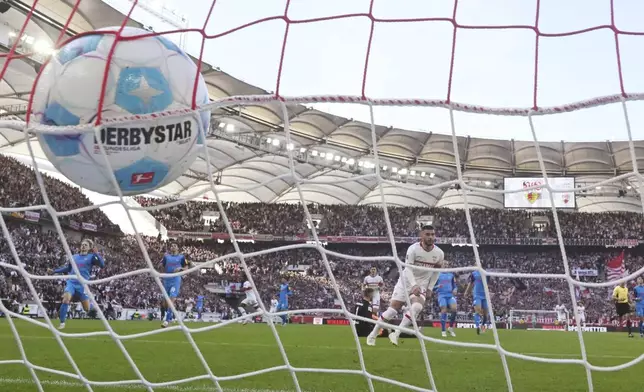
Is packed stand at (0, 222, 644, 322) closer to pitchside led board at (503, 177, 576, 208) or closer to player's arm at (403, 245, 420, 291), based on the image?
pitchside led board at (503, 177, 576, 208)

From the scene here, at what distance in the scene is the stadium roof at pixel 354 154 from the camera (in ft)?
85.5

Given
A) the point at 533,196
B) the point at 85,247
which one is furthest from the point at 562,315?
the point at 85,247

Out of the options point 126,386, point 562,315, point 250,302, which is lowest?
point 562,315

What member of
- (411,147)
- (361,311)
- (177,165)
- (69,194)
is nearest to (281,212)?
(411,147)

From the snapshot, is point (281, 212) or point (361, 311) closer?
point (361, 311)

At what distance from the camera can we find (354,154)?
30.5m

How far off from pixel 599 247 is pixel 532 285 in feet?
20.6

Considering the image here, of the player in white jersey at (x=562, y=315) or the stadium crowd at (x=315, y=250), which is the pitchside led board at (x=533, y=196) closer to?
the stadium crowd at (x=315, y=250)

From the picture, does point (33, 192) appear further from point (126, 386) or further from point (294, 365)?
point (126, 386)

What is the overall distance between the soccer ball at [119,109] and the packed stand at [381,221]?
30.6 m

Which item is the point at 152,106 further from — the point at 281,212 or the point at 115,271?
the point at 281,212

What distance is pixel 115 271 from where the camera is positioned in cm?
2498

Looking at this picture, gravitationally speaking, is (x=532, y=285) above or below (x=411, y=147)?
below

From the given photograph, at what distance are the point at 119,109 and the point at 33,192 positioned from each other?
2319cm
